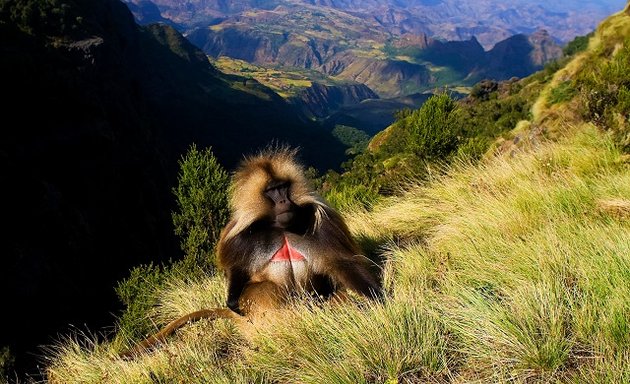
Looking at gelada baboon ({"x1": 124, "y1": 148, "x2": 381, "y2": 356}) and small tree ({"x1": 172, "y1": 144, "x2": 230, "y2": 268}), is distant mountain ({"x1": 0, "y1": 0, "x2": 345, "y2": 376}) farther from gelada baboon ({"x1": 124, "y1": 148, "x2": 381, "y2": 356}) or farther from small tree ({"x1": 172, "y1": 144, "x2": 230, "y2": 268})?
gelada baboon ({"x1": 124, "y1": 148, "x2": 381, "y2": 356})

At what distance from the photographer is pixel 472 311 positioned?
10.0 feet

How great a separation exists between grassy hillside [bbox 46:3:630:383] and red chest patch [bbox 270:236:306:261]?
66cm

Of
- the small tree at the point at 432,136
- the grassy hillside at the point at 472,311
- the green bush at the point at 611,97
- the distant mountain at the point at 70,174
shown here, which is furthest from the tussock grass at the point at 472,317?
the distant mountain at the point at 70,174

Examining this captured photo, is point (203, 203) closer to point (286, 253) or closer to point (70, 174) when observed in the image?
point (286, 253)

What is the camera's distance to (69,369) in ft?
16.4

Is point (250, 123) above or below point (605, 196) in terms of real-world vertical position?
below

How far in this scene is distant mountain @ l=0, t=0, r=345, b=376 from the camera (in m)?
31.1

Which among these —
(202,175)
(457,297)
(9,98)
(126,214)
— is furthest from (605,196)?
(126,214)

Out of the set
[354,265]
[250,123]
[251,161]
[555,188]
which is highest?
[251,161]

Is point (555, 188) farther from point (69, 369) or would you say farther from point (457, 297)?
point (69, 369)

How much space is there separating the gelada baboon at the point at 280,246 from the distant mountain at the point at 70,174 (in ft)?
25.6

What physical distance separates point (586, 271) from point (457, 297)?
0.85 metres

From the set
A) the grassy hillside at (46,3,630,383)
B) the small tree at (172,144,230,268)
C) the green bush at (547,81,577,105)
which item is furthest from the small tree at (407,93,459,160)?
the green bush at (547,81,577,105)

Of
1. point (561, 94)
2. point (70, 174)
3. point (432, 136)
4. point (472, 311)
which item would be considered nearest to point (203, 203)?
point (432, 136)
